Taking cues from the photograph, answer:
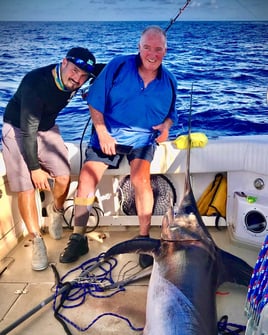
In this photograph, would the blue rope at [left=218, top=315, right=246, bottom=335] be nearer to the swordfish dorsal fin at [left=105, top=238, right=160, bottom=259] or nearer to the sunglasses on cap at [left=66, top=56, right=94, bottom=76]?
the swordfish dorsal fin at [left=105, top=238, right=160, bottom=259]

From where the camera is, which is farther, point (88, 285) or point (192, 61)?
point (192, 61)

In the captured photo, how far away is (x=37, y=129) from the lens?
2.52 meters

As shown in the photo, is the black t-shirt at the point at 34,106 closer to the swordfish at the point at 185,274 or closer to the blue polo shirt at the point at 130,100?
the blue polo shirt at the point at 130,100

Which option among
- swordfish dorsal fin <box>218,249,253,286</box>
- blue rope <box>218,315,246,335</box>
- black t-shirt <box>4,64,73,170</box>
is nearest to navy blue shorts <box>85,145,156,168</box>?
black t-shirt <box>4,64,73,170</box>

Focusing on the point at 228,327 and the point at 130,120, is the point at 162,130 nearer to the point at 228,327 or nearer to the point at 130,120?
the point at 130,120

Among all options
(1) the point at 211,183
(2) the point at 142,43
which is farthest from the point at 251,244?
(2) the point at 142,43

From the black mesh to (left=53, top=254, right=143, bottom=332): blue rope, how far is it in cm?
56

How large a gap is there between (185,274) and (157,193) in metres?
1.17

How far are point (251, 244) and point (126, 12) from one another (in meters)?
13.3

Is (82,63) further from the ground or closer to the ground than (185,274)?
further from the ground

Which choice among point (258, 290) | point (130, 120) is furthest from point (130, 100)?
point (258, 290)

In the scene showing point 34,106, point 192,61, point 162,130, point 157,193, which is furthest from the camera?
point 192,61

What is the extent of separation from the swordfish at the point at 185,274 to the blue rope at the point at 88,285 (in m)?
0.21

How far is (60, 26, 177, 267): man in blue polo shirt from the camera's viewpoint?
2.67 metres
